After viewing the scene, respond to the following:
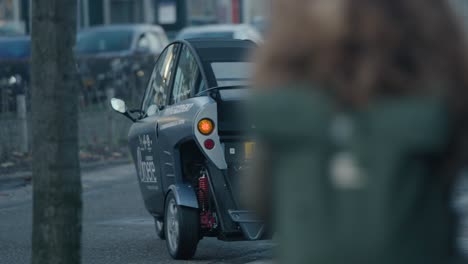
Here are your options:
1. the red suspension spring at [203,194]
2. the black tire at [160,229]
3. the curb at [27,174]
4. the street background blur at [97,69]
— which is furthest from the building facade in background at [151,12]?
the red suspension spring at [203,194]

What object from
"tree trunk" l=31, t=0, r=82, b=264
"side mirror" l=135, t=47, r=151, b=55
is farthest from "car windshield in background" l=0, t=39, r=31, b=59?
"tree trunk" l=31, t=0, r=82, b=264

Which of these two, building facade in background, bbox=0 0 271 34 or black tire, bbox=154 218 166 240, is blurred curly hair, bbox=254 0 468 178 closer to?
black tire, bbox=154 218 166 240

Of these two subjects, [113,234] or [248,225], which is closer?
[248,225]

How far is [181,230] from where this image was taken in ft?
28.6

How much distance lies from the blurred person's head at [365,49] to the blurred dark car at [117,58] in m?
18.7

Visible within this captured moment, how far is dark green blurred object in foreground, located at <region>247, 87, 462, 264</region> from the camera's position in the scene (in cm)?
266

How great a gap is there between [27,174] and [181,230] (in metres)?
7.46

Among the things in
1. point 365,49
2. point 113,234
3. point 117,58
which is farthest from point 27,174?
point 365,49

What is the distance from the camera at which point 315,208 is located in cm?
271

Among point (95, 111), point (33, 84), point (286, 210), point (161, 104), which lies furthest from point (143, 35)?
point (286, 210)

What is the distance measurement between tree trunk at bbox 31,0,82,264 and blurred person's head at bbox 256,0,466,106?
9.99 feet

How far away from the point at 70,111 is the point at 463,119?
326 cm

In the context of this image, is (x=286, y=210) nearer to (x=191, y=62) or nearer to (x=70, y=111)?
(x=70, y=111)

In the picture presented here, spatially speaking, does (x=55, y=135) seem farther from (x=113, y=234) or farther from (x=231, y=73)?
(x=113, y=234)
